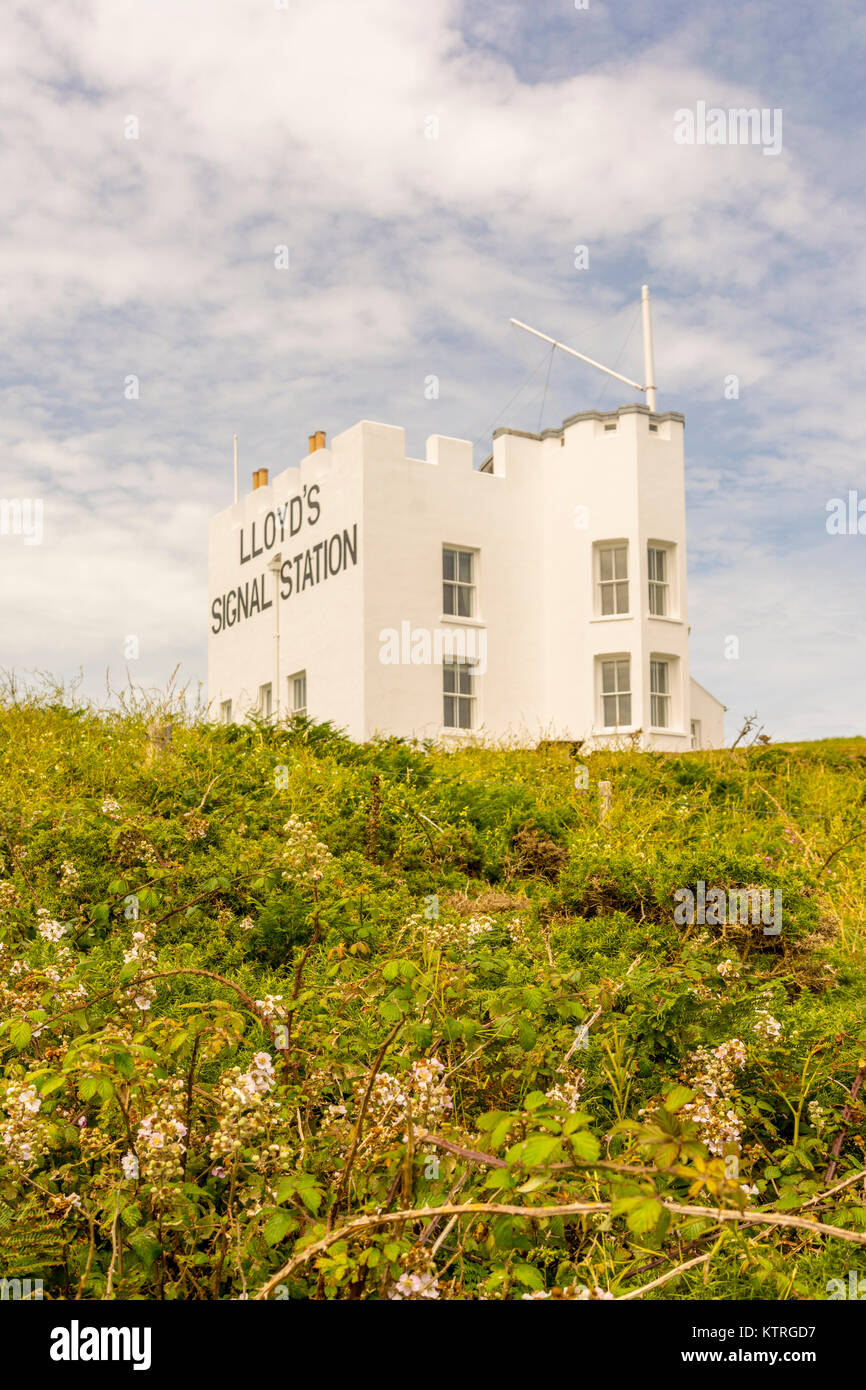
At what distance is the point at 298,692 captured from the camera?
69.4ft

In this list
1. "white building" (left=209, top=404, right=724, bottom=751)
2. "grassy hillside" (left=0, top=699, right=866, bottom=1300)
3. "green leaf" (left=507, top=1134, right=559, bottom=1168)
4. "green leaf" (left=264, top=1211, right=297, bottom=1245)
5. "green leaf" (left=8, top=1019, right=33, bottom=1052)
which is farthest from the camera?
"white building" (left=209, top=404, right=724, bottom=751)

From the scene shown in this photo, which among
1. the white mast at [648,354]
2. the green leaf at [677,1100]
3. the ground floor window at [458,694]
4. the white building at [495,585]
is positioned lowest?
the green leaf at [677,1100]

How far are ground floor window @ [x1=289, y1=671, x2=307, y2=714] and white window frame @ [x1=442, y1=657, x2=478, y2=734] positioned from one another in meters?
3.01

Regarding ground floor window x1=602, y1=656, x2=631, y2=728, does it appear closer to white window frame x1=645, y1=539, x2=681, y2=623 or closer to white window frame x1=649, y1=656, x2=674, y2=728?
white window frame x1=649, y1=656, x2=674, y2=728

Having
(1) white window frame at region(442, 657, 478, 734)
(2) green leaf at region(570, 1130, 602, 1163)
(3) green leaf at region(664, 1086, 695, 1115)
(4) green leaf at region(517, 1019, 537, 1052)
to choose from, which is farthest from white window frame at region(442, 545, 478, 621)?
(2) green leaf at region(570, 1130, 602, 1163)

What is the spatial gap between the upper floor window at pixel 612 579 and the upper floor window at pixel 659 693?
4.30ft

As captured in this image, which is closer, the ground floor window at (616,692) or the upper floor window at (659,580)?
the ground floor window at (616,692)

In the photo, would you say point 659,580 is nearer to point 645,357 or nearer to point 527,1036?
point 645,357

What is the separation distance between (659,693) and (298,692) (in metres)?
7.13

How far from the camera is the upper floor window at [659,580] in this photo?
20.4 m

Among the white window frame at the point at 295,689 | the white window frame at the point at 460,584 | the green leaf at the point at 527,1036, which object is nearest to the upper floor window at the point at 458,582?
the white window frame at the point at 460,584

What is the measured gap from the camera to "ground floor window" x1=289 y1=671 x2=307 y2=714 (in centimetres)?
2073

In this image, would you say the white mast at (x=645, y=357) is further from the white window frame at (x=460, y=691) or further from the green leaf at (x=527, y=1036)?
the green leaf at (x=527, y=1036)
